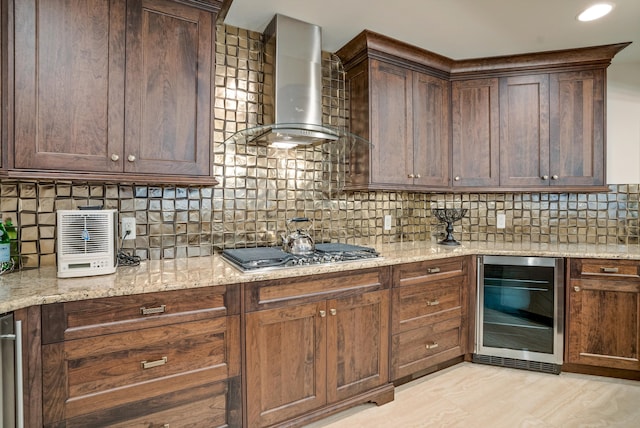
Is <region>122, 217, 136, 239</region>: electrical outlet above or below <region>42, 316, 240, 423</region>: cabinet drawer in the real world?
above

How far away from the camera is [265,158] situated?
2.45 m

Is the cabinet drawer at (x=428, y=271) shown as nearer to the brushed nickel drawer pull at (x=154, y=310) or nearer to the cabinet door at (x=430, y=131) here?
the cabinet door at (x=430, y=131)

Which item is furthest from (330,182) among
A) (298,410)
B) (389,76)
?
(298,410)

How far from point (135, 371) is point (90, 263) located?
0.53 meters

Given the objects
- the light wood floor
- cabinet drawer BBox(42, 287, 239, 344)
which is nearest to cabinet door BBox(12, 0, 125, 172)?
cabinet drawer BBox(42, 287, 239, 344)

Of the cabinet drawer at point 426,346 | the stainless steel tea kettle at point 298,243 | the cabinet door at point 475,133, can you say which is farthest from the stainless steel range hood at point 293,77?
the cabinet drawer at point 426,346

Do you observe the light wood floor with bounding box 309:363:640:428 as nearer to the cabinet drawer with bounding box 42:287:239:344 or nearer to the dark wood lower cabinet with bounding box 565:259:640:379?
the dark wood lower cabinet with bounding box 565:259:640:379

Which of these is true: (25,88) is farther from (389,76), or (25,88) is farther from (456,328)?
(456,328)

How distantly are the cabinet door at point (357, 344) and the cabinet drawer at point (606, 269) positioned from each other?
1.49 meters

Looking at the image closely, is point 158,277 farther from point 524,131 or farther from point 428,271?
point 524,131

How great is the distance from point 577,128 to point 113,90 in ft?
10.7

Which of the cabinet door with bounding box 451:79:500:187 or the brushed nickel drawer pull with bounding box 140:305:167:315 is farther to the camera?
the cabinet door with bounding box 451:79:500:187

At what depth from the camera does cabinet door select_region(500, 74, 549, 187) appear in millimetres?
2850

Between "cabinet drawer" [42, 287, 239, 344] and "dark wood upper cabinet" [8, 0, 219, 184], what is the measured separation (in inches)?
23.7
